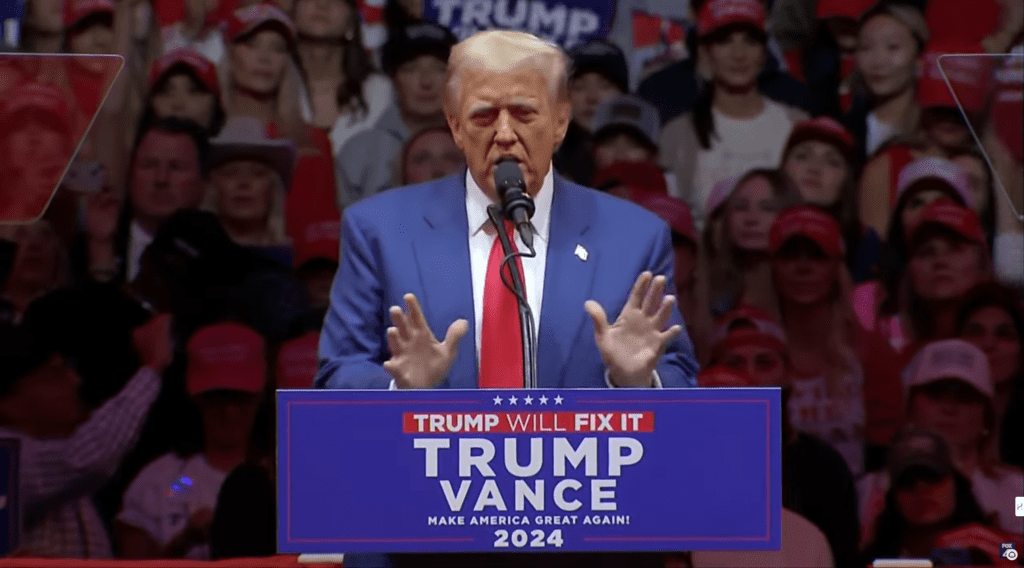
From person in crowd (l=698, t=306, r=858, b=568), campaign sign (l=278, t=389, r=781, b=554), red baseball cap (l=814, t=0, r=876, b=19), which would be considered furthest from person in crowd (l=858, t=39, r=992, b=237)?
campaign sign (l=278, t=389, r=781, b=554)

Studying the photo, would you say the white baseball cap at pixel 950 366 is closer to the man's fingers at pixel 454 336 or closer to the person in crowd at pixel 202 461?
the person in crowd at pixel 202 461

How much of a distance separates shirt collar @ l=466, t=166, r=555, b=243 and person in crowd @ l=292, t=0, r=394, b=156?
1.91 meters

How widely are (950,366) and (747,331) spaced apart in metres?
0.65

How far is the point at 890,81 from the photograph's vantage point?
4258mm

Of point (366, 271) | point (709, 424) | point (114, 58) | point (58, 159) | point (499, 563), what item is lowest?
point (499, 563)

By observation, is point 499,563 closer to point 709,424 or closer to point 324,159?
point 709,424

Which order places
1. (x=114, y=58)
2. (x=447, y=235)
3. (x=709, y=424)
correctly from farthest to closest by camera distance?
(x=114, y=58)
(x=447, y=235)
(x=709, y=424)

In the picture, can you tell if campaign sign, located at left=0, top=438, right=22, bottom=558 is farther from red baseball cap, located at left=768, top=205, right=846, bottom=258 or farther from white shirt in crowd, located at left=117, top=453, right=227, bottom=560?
red baseball cap, located at left=768, top=205, right=846, bottom=258

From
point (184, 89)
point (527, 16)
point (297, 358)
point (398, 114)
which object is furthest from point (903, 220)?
point (184, 89)

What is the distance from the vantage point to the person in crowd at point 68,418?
414 cm

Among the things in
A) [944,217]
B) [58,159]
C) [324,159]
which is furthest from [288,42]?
[944,217]

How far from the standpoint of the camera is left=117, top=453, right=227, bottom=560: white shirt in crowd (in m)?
4.16

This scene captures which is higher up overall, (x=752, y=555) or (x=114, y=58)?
(x=114, y=58)

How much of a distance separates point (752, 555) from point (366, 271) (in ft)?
7.48
